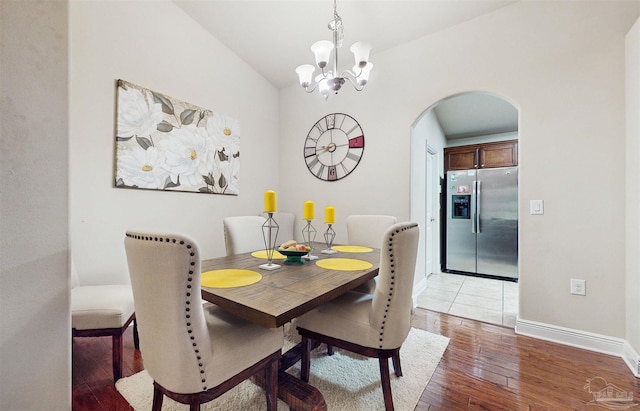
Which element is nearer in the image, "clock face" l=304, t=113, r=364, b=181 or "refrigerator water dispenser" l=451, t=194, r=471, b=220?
"clock face" l=304, t=113, r=364, b=181

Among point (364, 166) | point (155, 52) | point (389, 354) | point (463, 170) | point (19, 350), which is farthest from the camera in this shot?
point (463, 170)

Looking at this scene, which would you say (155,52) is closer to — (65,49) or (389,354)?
(65,49)

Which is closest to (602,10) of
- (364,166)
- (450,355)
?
(364,166)

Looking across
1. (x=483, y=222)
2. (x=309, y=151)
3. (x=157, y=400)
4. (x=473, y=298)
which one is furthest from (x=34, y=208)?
(x=483, y=222)

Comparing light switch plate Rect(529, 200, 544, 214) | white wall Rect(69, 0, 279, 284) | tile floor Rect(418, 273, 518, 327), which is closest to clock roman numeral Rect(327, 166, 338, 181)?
white wall Rect(69, 0, 279, 284)

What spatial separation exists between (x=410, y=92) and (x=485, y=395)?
8.67 ft

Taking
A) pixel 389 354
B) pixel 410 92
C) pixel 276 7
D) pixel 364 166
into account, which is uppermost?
pixel 276 7

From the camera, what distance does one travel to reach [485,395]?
1525 millimetres

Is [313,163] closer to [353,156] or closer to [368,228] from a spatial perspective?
[353,156]

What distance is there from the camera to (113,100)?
2234 mm

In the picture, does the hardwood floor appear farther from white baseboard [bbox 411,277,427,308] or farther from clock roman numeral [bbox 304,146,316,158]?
clock roman numeral [bbox 304,146,316,158]

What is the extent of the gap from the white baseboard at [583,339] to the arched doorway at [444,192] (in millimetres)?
189

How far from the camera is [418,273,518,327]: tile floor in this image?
265 centimetres

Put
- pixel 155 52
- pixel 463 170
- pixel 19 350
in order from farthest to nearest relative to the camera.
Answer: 1. pixel 463 170
2. pixel 155 52
3. pixel 19 350
